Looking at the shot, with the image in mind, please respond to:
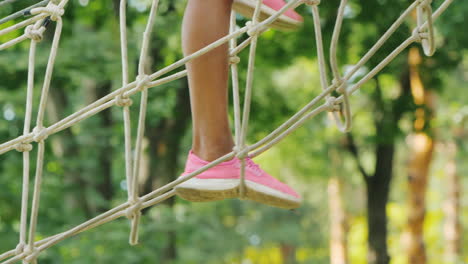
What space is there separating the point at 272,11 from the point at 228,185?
1.46 feet

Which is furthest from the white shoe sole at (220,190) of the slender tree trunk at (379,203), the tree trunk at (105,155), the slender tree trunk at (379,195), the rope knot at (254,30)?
the slender tree trunk at (379,203)

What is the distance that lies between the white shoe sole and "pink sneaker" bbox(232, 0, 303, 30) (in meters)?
0.41

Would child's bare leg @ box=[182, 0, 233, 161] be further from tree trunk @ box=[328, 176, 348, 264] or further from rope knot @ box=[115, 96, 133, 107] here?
tree trunk @ box=[328, 176, 348, 264]

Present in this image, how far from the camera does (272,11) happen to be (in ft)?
6.10

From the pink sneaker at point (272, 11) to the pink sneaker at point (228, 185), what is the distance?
1.16 feet

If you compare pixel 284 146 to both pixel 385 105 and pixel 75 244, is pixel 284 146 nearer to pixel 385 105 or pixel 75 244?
pixel 385 105

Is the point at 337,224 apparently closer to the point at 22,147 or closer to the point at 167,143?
the point at 167,143

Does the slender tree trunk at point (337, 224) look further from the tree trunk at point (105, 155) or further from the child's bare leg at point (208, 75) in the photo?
the child's bare leg at point (208, 75)

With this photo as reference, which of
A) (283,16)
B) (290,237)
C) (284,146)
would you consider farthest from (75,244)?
(290,237)

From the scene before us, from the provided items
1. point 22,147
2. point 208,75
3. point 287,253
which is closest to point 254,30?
point 208,75

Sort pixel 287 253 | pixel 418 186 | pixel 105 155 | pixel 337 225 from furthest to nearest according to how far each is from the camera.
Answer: pixel 287 253, pixel 337 225, pixel 418 186, pixel 105 155

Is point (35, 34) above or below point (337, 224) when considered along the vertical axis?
below

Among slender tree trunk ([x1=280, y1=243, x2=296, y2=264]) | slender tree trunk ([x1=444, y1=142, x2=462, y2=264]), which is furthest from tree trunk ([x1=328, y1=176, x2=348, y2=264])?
slender tree trunk ([x1=280, y1=243, x2=296, y2=264])

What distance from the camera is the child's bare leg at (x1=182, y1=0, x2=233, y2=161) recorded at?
67.8 inches
